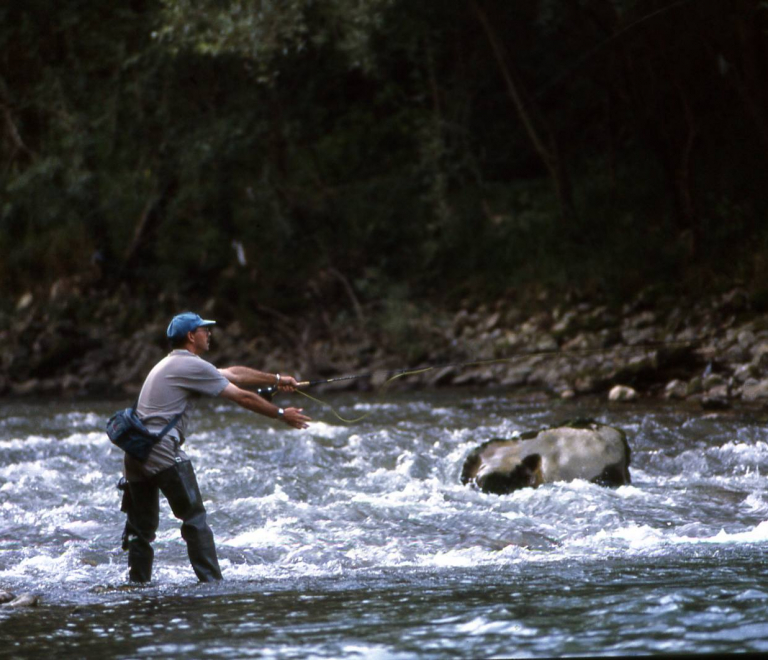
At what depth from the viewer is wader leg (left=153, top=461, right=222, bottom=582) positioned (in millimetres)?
6082

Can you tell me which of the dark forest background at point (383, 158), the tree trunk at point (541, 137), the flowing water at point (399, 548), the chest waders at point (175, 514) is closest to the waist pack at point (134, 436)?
the chest waders at point (175, 514)

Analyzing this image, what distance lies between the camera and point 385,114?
20734mm

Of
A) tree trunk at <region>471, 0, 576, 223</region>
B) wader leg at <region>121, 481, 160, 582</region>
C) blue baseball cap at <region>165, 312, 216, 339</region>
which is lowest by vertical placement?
wader leg at <region>121, 481, 160, 582</region>

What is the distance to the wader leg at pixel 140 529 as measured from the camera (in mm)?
6160

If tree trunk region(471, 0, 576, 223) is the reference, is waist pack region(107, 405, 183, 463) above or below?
below

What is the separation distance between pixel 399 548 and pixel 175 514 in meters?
1.47

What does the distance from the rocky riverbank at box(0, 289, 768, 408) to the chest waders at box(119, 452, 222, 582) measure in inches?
233

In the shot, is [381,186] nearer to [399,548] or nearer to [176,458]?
[399,548]

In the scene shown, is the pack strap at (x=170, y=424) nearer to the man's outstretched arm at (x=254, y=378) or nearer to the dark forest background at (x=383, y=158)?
the man's outstretched arm at (x=254, y=378)

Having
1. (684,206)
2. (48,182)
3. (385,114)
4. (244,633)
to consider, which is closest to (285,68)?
(385,114)

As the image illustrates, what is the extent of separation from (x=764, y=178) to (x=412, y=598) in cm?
1262

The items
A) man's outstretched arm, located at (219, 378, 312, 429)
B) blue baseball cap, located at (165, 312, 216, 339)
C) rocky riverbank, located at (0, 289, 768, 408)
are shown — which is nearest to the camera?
man's outstretched arm, located at (219, 378, 312, 429)

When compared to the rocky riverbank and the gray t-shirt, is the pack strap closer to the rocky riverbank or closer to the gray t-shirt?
the gray t-shirt

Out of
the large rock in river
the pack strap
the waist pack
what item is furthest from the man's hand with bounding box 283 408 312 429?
the large rock in river
